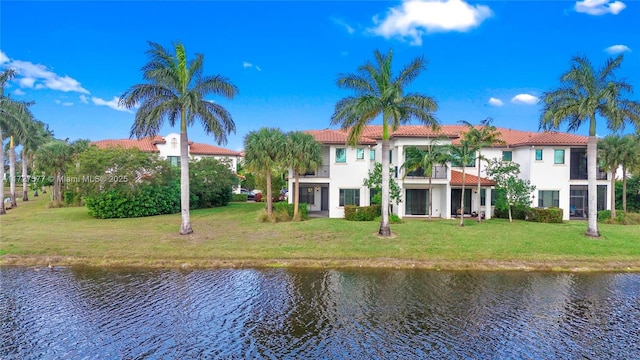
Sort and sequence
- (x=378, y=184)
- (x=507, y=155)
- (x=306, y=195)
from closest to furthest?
(x=378, y=184) < (x=507, y=155) < (x=306, y=195)

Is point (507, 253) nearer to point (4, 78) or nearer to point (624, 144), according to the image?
point (624, 144)

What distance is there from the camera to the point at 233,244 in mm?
20609

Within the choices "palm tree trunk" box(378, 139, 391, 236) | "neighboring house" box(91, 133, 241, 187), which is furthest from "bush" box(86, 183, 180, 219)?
"palm tree trunk" box(378, 139, 391, 236)

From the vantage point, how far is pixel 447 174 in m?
30.1

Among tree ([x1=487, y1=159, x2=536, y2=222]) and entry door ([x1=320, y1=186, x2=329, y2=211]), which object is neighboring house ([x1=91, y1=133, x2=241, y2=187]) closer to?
entry door ([x1=320, y1=186, x2=329, y2=211])

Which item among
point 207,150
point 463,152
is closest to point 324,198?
point 463,152

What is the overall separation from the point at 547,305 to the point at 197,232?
19143 millimetres

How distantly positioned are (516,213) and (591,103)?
11.8 metres

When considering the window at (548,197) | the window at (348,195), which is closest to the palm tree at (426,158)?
the window at (348,195)

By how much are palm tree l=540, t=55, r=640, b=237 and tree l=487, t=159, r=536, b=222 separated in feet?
19.3

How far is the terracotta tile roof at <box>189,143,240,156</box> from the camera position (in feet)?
180

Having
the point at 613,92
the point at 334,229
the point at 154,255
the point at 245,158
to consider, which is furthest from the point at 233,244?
the point at 613,92

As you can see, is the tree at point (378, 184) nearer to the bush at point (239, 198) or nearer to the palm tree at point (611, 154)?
the palm tree at point (611, 154)

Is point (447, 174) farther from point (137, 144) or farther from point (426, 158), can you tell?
point (137, 144)
